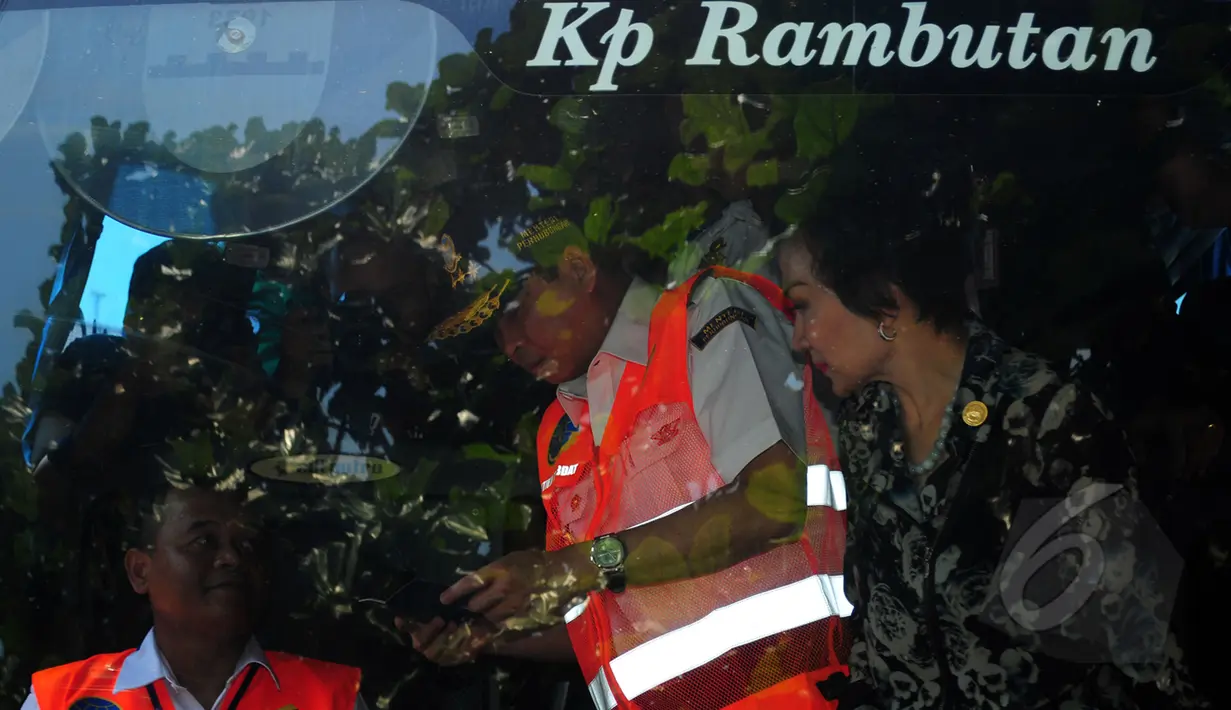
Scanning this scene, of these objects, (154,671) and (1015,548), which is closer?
(1015,548)

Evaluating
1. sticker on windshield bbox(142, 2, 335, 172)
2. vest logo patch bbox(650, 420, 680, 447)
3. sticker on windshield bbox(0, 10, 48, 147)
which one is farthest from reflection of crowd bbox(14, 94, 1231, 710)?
sticker on windshield bbox(0, 10, 48, 147)

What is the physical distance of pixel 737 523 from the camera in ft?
7.02

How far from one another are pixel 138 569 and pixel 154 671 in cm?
22

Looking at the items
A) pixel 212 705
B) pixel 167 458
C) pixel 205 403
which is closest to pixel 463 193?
pixel 205 403

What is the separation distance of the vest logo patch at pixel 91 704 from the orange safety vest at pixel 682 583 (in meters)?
0.94

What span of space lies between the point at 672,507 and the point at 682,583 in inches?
5.8

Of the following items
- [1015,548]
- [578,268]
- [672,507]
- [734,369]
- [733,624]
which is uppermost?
[578,268]

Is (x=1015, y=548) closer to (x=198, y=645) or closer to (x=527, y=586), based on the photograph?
(x=527, y=586)

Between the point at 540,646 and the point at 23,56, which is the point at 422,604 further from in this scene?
the point at 23,56

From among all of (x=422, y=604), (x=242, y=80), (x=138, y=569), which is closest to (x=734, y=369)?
(x=422, y=604)

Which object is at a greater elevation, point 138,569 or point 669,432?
point 669,432

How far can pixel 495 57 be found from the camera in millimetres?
2098

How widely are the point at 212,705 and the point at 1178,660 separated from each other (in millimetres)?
1882

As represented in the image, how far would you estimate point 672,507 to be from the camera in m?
2.17
